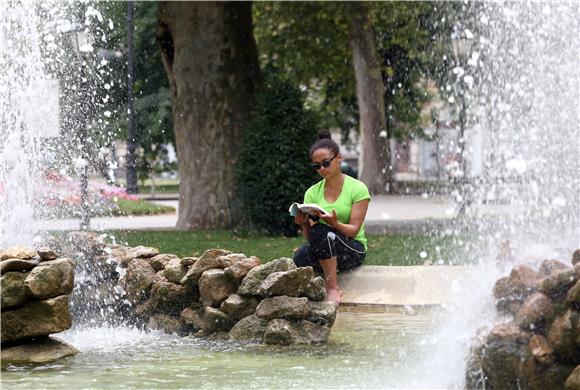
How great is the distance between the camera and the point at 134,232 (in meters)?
18.2

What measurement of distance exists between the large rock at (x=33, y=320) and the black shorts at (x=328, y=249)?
7.41 feet

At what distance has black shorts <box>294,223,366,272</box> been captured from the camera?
874 centimetres

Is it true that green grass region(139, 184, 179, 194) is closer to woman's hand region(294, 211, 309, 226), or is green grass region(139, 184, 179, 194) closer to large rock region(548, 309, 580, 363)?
woman's hand region(294, 211, 309, 226)

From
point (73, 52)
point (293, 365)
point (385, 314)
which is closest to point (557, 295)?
point (293, 365)

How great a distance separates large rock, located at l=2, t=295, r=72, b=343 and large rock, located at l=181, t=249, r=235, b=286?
131 cm

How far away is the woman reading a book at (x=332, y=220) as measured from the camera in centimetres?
873

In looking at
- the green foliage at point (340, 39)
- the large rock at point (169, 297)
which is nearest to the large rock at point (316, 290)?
the large rock at point (169, 297)

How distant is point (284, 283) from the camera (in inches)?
310

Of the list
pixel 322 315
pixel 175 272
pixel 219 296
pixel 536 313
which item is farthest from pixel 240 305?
pixel 536 313

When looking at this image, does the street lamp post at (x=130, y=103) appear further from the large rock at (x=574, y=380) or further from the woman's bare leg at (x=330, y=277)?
the large rock at (x=574, y=380)

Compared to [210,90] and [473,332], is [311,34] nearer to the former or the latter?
[210,90]

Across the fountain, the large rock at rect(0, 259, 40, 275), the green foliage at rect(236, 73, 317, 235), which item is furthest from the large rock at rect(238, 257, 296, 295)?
the green foliage at rect(236, 73, 317, 235)

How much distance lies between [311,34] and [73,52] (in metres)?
16.6

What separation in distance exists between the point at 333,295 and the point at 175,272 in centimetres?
118
